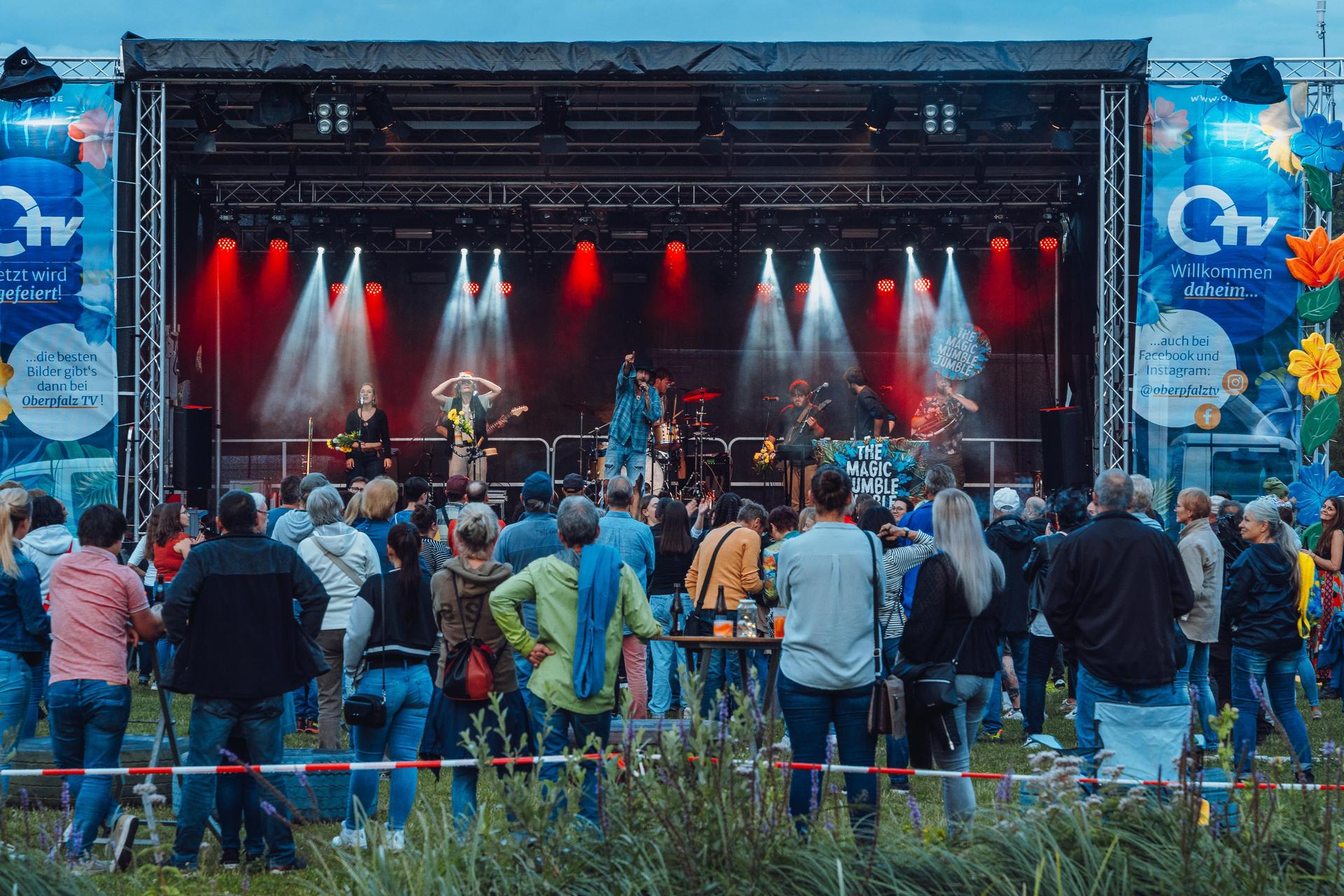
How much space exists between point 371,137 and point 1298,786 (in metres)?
12.3

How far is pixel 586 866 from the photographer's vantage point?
3.79 meters

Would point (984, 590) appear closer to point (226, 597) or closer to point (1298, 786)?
point (1298, 786)

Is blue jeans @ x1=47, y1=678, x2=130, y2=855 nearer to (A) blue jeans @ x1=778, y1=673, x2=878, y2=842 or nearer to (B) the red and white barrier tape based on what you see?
(B) the red and white barrier tape

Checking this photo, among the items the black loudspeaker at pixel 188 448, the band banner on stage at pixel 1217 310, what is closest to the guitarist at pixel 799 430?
the band banner on stage at pixel 1217 310

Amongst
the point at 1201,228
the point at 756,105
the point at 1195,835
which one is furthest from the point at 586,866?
the point at 756,105

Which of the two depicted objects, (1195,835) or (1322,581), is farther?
(1322,581)

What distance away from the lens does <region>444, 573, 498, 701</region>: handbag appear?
5414mm

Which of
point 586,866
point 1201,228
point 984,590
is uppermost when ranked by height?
point 1201,228

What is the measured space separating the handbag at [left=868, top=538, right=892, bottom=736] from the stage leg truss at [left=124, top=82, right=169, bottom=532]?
912 cm

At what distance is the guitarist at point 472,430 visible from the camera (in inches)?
665

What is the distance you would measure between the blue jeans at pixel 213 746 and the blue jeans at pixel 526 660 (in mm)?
738

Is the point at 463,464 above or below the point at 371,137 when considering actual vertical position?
below

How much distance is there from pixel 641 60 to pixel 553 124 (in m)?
1.88

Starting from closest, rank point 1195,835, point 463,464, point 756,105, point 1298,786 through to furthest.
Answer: point 1195,835 → point 1298,786 → point 756,105 → point 463,464
